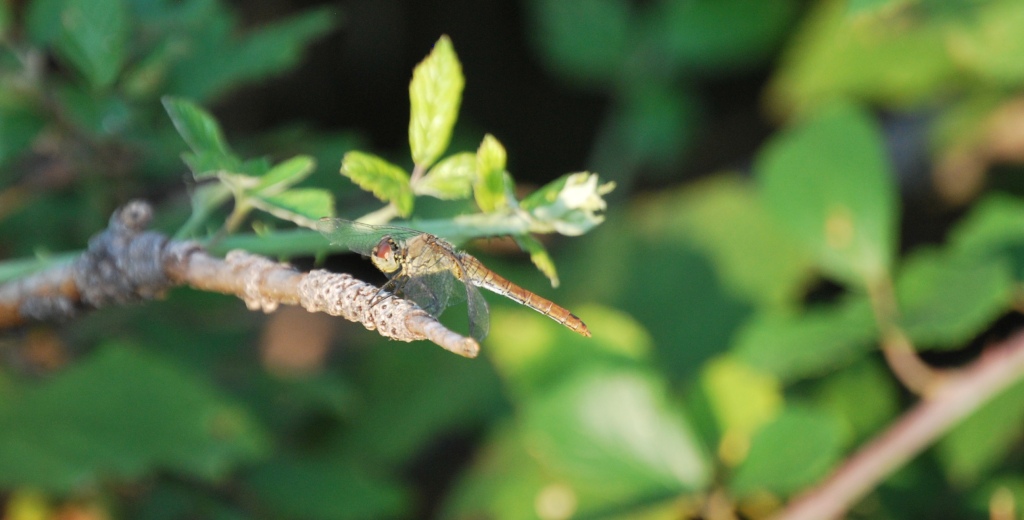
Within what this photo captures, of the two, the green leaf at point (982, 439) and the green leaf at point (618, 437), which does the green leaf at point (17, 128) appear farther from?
the green leaf at point (982, 439)

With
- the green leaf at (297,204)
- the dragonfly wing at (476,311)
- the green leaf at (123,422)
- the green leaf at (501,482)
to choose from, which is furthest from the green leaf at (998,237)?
the green leaf at (123,422)

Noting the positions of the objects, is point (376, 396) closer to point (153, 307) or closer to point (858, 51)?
point (153, 307)

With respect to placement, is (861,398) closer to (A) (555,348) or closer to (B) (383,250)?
(A) (555,348)

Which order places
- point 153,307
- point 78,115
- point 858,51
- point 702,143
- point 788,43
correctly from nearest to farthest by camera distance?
point 78,115, point 153,307, point 858,51, point 788,43, point 702,143

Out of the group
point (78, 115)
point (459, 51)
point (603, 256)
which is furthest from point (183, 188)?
point (459, 51)

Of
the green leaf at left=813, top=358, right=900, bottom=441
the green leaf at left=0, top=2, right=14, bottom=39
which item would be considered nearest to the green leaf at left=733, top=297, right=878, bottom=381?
the green leaf at left=813, top=358, right=900, bottom=441

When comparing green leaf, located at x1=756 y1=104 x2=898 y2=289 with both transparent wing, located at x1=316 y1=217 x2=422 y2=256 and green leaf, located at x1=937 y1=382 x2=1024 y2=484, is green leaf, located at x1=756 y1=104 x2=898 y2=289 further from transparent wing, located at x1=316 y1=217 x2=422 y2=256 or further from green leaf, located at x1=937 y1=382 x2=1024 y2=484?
transparent wing, located at x1=316 y1=217 x2=422 y2=256

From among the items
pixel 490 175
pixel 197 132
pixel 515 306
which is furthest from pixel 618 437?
pixel 197 132
